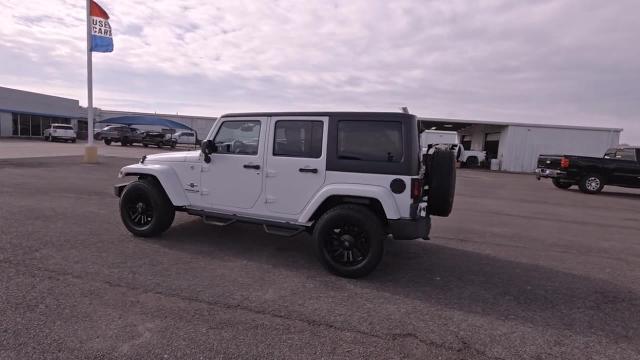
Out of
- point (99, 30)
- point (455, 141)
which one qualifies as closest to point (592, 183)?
point (455, 141)

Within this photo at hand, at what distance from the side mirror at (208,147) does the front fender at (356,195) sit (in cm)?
158

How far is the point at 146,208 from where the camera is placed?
5.68m

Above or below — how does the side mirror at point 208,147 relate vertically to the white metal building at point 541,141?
below

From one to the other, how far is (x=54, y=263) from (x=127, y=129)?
109 ft

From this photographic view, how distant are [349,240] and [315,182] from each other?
822mm

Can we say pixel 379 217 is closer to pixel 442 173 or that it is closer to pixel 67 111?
pixel 442 173

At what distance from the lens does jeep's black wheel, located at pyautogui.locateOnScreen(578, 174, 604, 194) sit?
14969 mm

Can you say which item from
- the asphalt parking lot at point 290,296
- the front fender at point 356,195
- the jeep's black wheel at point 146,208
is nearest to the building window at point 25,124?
the asphalt parking lot at point 290,296

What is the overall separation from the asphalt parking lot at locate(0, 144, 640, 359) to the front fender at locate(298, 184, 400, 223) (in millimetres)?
759

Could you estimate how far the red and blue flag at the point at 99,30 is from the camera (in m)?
15.6

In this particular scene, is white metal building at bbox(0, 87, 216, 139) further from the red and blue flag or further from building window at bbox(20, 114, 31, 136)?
the red and blue flag

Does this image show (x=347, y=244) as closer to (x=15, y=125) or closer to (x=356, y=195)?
(x=356, y=195)

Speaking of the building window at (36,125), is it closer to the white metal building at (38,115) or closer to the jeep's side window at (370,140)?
the white metal building at (38,115)

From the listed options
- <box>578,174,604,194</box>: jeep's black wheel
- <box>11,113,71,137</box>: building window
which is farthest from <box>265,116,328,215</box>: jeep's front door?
<box>11,113,71,137</box>: building window
